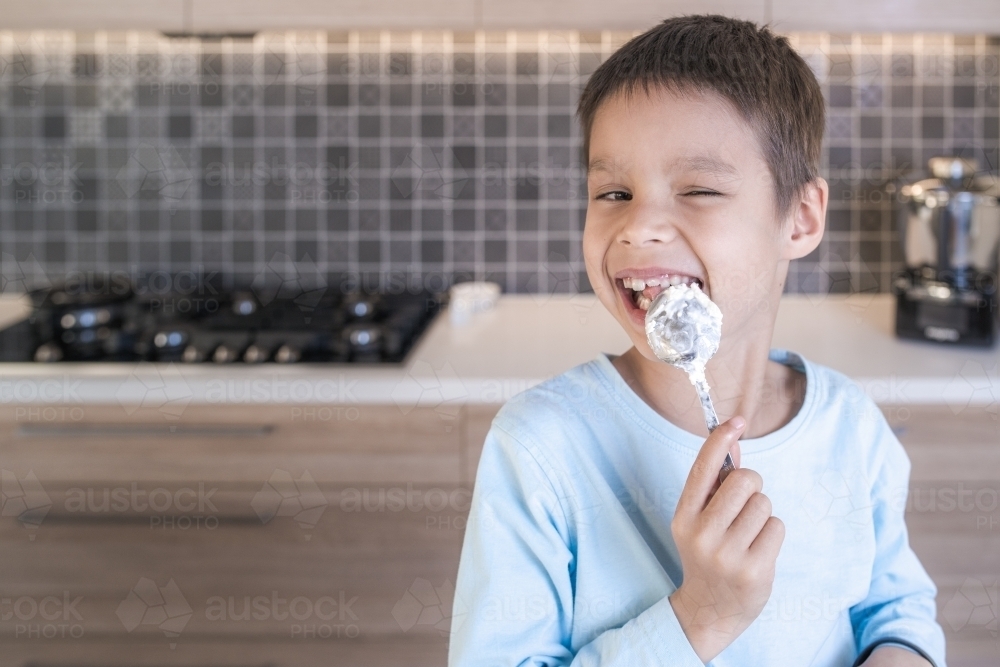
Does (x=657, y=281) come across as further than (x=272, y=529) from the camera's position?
No

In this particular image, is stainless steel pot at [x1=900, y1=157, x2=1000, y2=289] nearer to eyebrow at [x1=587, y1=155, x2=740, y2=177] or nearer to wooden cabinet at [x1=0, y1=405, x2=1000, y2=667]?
wooden cabinet at [x1=0, y1=405, x2=1000, y2=667]

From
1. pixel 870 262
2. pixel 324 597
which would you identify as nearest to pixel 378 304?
pixel 324 597

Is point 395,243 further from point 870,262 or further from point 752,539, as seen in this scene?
point 752,539

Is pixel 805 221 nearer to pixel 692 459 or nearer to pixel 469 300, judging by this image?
pixel 692 459

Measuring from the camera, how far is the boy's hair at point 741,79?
75cm

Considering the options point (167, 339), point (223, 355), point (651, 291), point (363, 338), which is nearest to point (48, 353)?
point (167, 339)

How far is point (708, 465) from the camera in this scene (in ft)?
2.15

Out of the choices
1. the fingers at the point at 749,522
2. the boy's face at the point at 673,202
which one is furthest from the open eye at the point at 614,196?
the fingers at the point at 749,522

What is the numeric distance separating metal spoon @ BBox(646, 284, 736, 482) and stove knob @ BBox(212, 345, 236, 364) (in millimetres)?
1053

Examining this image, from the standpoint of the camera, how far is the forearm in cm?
80

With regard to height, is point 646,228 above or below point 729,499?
above

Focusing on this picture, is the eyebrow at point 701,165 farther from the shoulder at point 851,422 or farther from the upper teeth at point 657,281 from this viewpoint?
the shoulder at point 851,422

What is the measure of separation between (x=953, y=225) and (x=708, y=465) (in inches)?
49.8

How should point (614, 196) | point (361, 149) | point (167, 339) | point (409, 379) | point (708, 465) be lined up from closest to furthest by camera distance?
point (708, 465), point (614, 196), point (409, 379), point (167, 339), point (361, 149)
